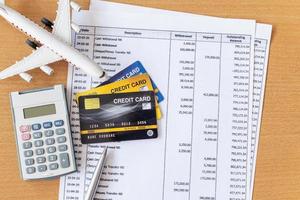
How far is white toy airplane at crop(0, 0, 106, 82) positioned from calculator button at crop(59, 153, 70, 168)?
0.12 meters

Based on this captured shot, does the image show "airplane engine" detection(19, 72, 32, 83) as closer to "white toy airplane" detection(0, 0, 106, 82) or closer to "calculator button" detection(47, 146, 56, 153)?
"white toy airplane" detection(0, 0, 106, 82)

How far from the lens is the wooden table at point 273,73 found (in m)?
0.65

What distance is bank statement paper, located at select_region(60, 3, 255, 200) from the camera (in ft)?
2.13

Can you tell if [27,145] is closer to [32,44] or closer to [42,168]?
[42,168]

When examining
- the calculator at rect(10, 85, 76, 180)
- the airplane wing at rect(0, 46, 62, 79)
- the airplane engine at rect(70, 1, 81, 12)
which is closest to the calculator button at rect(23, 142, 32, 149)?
the calculator at rect(10, 85, 76, 180)

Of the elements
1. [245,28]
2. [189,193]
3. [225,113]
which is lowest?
[189,193]

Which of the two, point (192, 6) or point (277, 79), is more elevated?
point (192, 6)

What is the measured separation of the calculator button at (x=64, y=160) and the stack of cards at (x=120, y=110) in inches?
1.3

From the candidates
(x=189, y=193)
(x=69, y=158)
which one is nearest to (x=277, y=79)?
(x=189, y=193)

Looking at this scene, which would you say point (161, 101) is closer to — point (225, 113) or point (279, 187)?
point (225, 113)

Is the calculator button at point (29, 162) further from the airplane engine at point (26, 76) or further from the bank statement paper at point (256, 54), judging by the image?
the bank statement paper at point (256, 54)

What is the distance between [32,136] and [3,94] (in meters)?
0.08

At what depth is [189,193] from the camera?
0.65m

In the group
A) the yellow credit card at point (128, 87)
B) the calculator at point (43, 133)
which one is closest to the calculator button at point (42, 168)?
the calculator at point (43, 133)
